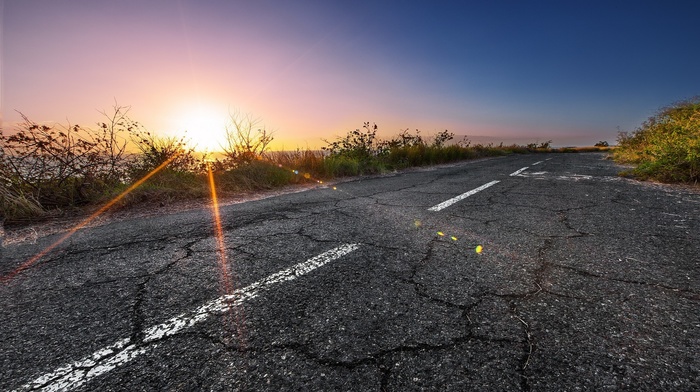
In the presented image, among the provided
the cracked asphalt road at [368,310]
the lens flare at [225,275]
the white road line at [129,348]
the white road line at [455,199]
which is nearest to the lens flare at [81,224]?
the cracked asphalt road at [368,310]

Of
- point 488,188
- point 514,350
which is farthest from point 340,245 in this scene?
point 488,188

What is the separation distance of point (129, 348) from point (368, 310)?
4.00ft

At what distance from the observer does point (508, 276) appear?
2164 mm

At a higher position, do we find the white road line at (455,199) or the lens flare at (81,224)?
the lens flare at (81,224)

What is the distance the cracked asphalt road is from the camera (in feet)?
4.29

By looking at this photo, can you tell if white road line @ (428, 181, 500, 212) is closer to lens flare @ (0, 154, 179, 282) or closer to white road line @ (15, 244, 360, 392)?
→ white road line @ (15, 244, 360, 392)

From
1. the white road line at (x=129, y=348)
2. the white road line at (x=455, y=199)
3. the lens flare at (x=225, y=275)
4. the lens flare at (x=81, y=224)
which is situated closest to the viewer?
the white road line at (x=129, y=348)

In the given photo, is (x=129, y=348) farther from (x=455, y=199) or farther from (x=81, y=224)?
(x=455, y=199)

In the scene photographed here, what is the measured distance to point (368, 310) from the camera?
69.1 inches

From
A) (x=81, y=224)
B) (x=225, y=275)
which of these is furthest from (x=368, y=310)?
(x=81, y=224)

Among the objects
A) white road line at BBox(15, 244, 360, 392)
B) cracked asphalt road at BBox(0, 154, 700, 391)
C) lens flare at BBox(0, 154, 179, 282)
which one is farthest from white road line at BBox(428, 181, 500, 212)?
lens flare at BBox(0, 154, 179, 282)

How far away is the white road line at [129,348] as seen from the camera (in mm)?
1286

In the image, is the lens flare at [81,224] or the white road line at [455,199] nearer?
the lens flare at [81,224]

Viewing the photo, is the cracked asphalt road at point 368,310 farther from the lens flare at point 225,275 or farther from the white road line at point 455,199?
the white road line at point 455,199
